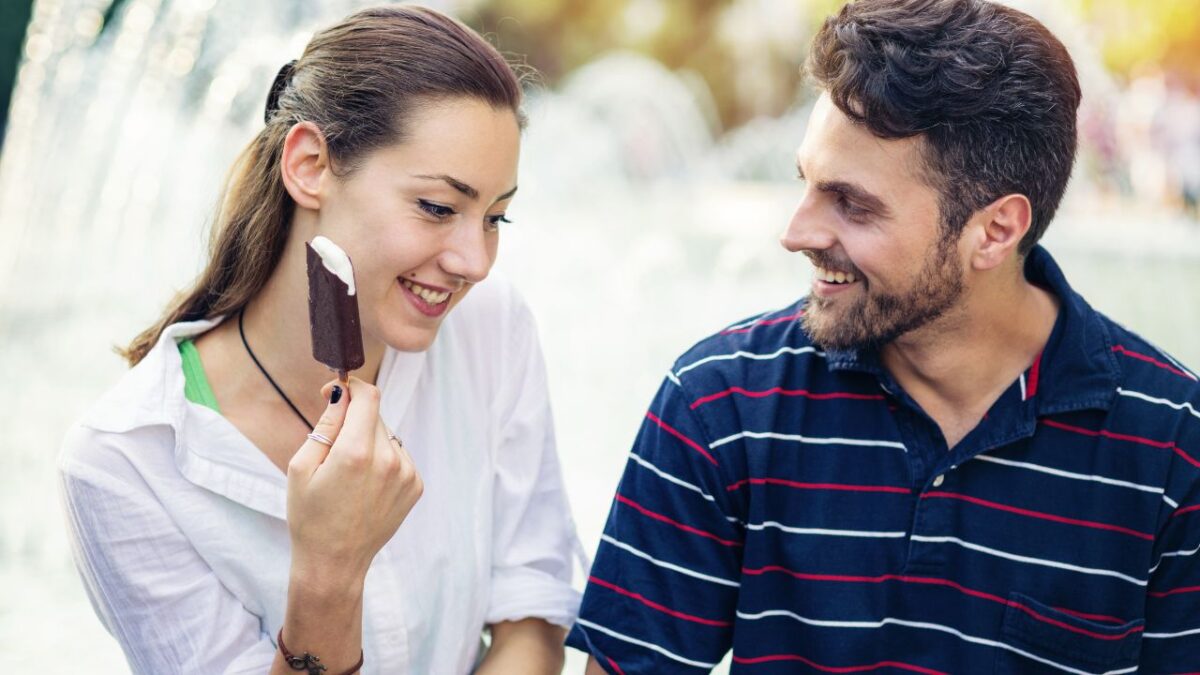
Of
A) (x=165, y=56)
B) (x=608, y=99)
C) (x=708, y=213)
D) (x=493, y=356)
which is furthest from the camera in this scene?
(x=608, y=99)

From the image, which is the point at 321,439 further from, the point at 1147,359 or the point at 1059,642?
the point at 1147,359

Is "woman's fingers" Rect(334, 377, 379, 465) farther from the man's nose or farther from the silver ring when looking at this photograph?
the man's nose

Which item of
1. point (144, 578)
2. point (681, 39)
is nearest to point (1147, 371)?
point (144, 578)

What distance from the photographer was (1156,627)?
6.73 feet

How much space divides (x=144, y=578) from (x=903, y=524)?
120 centimetres

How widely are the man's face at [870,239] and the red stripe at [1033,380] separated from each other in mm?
167

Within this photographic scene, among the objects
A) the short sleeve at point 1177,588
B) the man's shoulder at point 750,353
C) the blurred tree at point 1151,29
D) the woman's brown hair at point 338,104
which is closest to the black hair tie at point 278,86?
the woman's brown hair at point 338,104

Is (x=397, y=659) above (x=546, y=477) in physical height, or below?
below

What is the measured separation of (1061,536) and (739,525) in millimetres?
511

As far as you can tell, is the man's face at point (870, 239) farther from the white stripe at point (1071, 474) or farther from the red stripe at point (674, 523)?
the red stripe at point (674, 523)

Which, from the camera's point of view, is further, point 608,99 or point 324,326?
point 608,99

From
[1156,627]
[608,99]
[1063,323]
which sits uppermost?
[608,99]

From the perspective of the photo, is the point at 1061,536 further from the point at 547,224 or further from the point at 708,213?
the point at 708,213

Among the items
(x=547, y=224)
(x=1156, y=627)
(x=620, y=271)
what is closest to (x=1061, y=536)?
(x=1156, y=627)
